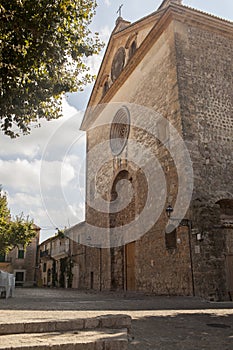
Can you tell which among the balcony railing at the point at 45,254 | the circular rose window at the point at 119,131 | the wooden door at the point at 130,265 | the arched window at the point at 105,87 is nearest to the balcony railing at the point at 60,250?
the balcony railing at the point at 45,254

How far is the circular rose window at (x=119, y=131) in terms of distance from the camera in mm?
17422

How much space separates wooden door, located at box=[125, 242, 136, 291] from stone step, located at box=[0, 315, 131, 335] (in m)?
11.6

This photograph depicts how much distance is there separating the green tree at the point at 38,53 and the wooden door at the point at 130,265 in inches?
354

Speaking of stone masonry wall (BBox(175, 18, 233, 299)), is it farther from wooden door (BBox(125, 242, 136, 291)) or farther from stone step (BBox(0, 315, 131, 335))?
stone step (BBox(0, 315, 131, 335))

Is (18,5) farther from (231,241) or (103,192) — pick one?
(103,192)

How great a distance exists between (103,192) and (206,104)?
891cm

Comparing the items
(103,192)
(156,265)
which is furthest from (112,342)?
(103,192)

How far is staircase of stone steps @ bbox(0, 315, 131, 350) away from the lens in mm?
2955

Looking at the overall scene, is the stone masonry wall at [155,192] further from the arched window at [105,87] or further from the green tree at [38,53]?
the green tree at [38,53]

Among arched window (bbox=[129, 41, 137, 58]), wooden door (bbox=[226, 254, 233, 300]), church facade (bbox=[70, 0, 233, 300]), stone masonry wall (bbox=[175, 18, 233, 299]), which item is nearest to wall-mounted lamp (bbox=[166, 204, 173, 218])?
church facade (bbox=[70, 0, 233, 300])

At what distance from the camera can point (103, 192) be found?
1927 centimetres

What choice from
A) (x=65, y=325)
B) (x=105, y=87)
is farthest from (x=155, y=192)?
(x=105, y=87)

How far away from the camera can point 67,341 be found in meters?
3.05

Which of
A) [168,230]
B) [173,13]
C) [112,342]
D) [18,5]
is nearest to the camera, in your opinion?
[112,342]
